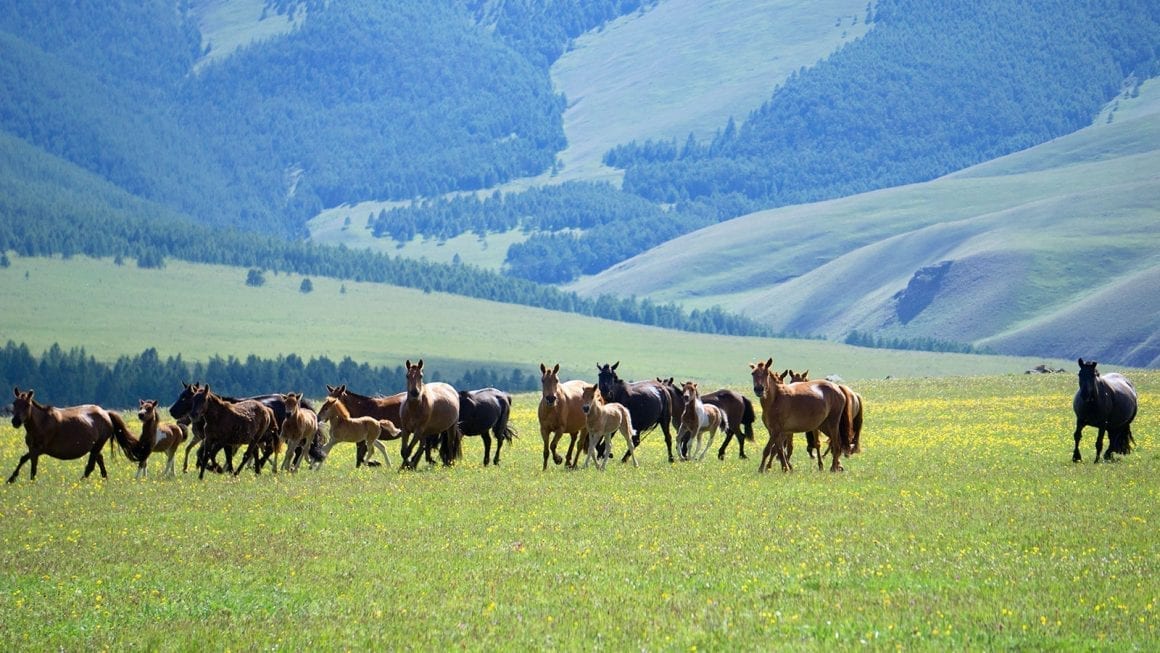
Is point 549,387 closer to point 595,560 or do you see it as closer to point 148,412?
point 148,412

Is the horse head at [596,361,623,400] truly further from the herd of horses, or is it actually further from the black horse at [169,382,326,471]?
the black horse at [169,382,326,471]

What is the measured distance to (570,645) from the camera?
14641mm

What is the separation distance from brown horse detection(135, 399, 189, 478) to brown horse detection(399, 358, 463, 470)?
488cm

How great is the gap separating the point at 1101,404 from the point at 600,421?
10.2 meters

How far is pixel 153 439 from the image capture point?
31.4 metres

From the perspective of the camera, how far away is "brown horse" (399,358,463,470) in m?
32.1

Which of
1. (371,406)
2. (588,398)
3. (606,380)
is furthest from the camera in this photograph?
(371,406)

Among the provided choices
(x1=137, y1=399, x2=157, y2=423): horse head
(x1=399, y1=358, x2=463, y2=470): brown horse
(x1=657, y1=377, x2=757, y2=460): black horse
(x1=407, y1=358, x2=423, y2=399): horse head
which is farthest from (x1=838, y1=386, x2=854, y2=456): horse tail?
(x1=137, y1=399, x2=157, y2=423): horse head

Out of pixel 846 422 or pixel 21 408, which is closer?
pixel 21 408

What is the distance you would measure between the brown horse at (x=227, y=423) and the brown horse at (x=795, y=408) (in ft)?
34.4

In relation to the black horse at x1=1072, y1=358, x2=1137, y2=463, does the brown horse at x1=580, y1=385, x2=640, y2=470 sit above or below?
below

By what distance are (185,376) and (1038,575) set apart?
422 ft

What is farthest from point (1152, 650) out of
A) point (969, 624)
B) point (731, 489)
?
point (731, 489)

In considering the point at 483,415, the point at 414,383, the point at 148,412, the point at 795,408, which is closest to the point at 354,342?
the point at 483,415
